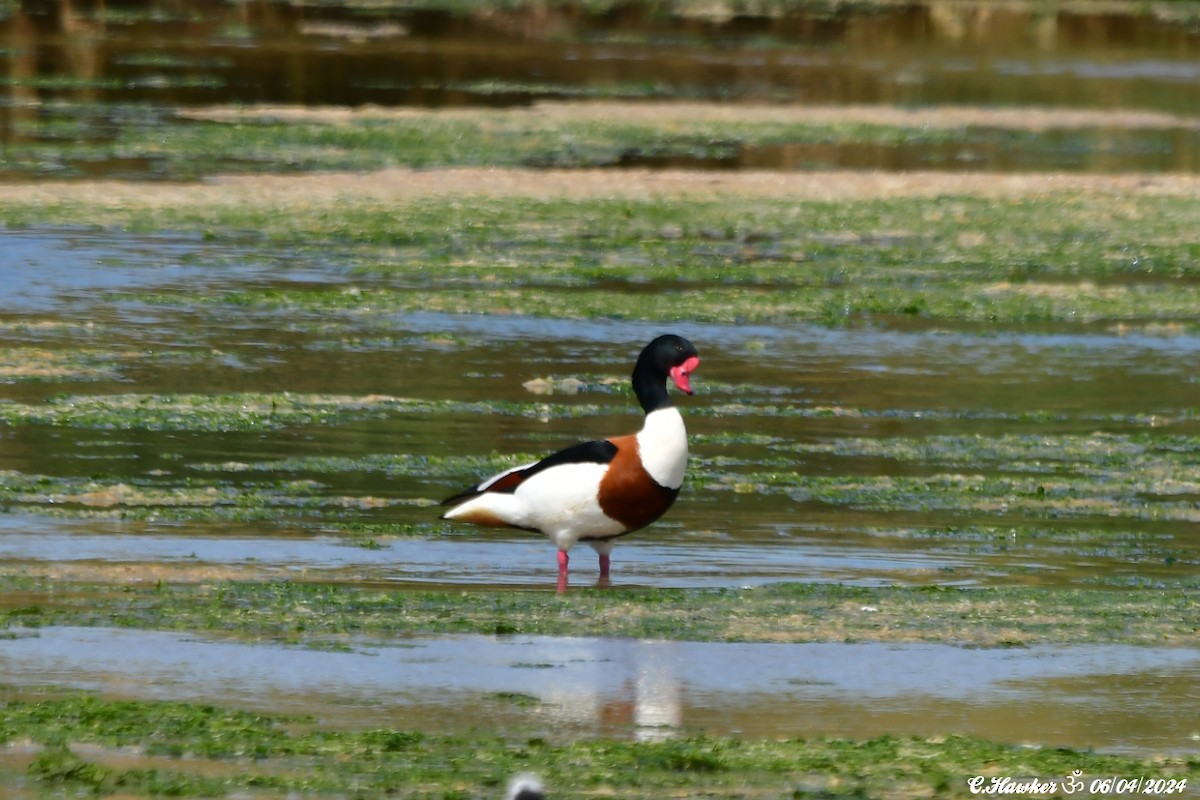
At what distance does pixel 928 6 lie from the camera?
58.8 metres

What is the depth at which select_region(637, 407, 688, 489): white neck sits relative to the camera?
10.0 meters

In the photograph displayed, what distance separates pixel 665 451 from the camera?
1002 cm

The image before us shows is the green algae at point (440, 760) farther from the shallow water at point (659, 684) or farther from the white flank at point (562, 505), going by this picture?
the white flank at point (562, 505)

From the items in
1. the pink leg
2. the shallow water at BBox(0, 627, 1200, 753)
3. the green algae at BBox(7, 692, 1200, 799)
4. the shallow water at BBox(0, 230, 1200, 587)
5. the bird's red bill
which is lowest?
the shallow water at BBox(0, 230, 1200, 587)

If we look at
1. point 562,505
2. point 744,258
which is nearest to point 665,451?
point 562,505

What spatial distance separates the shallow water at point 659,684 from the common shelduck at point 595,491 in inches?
46.1

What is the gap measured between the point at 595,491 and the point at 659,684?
72.8 inches

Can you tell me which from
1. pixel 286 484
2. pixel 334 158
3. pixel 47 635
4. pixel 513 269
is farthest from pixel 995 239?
pixel 47 635

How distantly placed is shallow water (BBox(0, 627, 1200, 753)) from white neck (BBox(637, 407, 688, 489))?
130 centimetres

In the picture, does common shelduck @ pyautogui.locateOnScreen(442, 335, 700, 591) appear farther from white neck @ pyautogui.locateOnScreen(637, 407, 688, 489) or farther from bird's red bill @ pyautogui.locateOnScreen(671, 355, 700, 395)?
bird's red bill @ pyautogui.locateOnScreen(671, 355, 700, 395)

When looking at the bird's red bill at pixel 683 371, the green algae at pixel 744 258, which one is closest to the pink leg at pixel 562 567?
the bird's red bill at pixel 683 371

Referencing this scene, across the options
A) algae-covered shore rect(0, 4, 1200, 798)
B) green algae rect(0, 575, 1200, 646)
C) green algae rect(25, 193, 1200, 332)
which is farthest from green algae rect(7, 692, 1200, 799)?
green algae rect(25, 193, 1200, 332)

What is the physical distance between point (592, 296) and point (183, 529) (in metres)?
8.31

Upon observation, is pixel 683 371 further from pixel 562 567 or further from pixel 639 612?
pixel 639 612
